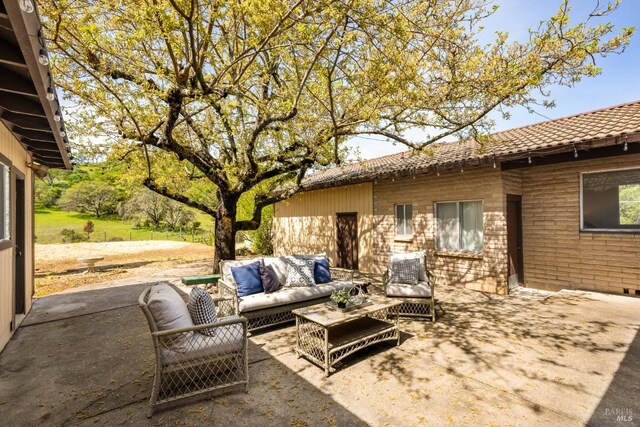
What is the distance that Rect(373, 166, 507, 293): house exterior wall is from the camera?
766cm

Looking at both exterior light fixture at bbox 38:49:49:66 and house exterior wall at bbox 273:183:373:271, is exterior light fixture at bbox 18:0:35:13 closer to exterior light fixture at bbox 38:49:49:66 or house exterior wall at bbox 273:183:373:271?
exterior light fixture at bbox 38:49:49:66

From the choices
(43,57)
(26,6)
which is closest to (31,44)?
(43,57)

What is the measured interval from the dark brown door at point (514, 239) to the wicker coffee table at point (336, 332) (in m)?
4.76

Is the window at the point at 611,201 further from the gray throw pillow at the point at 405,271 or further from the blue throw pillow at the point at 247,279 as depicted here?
the blue throw pillow at the point at 247,279

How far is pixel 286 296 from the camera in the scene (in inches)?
213

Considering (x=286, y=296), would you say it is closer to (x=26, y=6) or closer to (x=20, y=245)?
(x=26, y=6)

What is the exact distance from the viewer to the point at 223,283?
18.4 feet

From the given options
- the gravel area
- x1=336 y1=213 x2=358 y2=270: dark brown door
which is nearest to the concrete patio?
x1=336 y1=213 x2=358 y2=270: dark brown door

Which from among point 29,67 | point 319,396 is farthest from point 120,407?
point 29,67

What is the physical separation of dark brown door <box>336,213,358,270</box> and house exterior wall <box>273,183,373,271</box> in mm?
206

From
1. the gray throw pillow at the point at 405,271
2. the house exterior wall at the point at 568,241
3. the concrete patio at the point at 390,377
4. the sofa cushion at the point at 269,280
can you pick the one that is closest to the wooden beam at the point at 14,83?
the concrete patio at the point at 390,377

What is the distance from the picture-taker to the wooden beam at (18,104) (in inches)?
153

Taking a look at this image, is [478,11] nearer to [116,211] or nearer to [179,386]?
[179,386]

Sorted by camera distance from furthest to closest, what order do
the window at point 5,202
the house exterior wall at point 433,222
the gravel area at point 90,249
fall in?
the gravel area at point 90,249, the house exterior wall at point 433,222, the window at point 5,202
